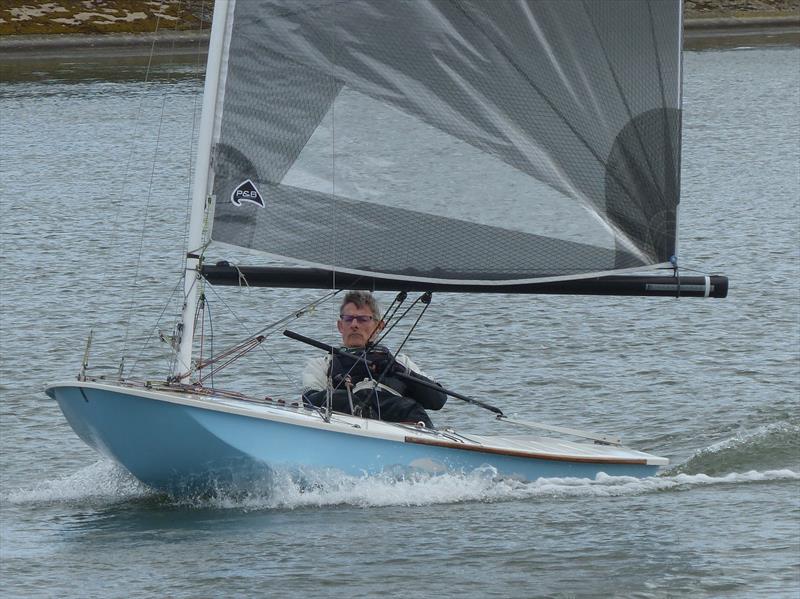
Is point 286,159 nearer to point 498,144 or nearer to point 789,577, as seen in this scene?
point 498,144

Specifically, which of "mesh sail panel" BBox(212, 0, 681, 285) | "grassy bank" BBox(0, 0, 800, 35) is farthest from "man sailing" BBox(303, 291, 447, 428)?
"grassy bank" BBox(0, 0, 800, 35)

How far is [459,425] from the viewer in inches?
487

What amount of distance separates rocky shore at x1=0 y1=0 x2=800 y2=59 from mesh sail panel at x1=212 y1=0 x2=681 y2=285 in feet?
128

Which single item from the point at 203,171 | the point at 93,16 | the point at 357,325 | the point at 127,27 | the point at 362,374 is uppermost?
the point at 93,16

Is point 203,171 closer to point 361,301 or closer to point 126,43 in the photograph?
point 361,301

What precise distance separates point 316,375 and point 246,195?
1286 mm

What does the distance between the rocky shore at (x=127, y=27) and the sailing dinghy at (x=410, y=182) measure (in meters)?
38.9

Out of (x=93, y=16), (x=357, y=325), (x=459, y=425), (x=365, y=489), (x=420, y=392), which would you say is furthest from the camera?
(x=93, y=16)

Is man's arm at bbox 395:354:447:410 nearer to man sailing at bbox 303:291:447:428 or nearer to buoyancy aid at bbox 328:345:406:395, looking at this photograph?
man sailing at bbox 303:291:447:428

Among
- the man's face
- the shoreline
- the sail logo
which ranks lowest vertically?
the man's face

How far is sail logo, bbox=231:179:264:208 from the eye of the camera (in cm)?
910

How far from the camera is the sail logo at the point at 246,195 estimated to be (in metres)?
9.10

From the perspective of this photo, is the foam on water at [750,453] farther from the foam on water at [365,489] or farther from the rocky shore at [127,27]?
the rocky shore at [127,27]

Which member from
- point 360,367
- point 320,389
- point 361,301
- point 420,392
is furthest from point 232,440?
point 420,392
